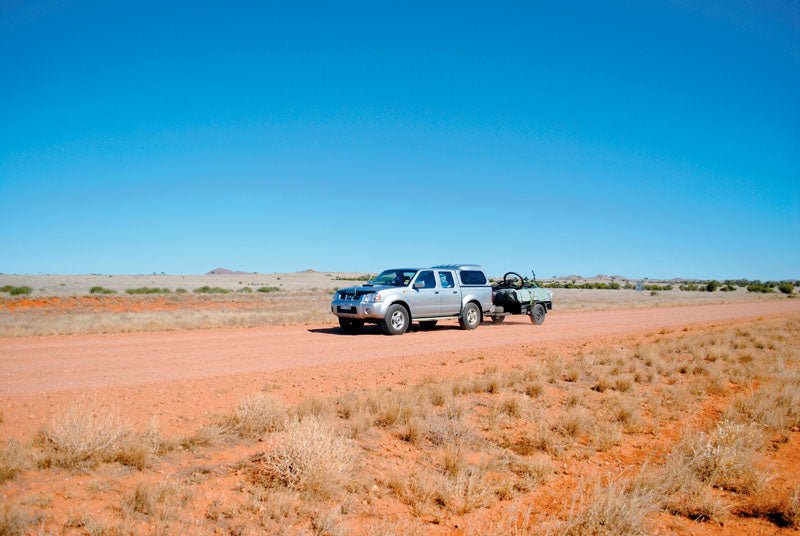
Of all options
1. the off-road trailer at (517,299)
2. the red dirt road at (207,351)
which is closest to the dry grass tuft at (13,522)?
the red dirt road at (207,351)

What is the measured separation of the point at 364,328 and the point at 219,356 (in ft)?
23.7

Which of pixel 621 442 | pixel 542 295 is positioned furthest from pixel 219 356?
pixel 542 295

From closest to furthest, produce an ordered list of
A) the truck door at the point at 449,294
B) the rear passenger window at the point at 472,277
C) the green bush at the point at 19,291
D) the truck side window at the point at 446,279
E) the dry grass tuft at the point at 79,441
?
the dry grass tuft at the point at 79,441, the truck door at the point at 449,294, the truck side window at the point at 446,279, the rear passenger window at the point at 472,277, the green bush at the point at 19,291

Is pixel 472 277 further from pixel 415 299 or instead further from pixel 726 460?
pixel 726 460

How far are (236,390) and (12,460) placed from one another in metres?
3.74

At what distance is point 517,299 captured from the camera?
20125 mm

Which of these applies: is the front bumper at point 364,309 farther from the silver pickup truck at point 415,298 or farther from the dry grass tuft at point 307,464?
the dry grass tuft at point 307,464

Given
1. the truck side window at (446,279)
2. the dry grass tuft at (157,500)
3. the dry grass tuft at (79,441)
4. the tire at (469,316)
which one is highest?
the truck side window at (446,279)

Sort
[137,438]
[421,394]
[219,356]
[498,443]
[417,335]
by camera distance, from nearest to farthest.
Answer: [137,438] < [498,443] < [421,394] < [219,356] < [417,335]

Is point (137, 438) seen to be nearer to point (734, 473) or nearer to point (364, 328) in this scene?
point (734, 473)

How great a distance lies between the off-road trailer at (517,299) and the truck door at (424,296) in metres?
3.29

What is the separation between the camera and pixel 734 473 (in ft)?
18.2

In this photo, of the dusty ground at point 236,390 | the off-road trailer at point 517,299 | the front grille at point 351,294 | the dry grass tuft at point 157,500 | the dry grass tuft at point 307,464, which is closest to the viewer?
the dry grass tuft at point 157,500

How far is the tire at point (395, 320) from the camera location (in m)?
16.1
